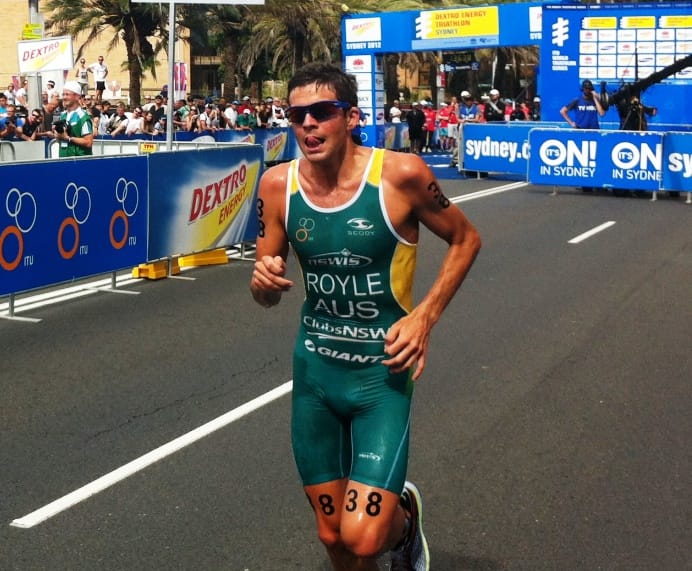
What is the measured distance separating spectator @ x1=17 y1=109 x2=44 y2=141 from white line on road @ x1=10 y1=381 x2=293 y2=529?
46.1ft

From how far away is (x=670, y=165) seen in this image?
2234 cm

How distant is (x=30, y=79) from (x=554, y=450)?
1796 centimetres

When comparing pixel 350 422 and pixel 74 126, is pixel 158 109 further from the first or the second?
pixel 350 422

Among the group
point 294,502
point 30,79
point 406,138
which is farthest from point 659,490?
point 406,138

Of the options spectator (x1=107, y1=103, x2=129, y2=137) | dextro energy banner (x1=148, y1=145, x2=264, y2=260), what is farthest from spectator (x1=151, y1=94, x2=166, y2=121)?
dextro energy banner (x1=148, y1=145, x2=264, y2=260)

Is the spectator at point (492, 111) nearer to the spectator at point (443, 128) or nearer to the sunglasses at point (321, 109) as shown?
the spectator at point (443, 128)

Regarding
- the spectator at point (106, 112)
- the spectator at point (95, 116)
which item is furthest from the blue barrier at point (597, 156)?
the spectator at point (106, 112)

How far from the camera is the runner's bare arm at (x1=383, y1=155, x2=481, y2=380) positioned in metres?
4.06

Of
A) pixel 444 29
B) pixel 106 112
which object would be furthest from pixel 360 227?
pixel 444 29

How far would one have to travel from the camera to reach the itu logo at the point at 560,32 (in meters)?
31.0

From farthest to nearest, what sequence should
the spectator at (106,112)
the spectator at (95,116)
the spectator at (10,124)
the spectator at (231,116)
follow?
the spectator at (231,116)
the spectator at (106,112)
the spectator at (95,116)
the spectator at (10,124)

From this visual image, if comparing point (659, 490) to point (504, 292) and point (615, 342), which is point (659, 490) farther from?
point (504, 292)

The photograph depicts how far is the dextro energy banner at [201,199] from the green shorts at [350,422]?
28.5 ft

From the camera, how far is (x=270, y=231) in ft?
14.0
